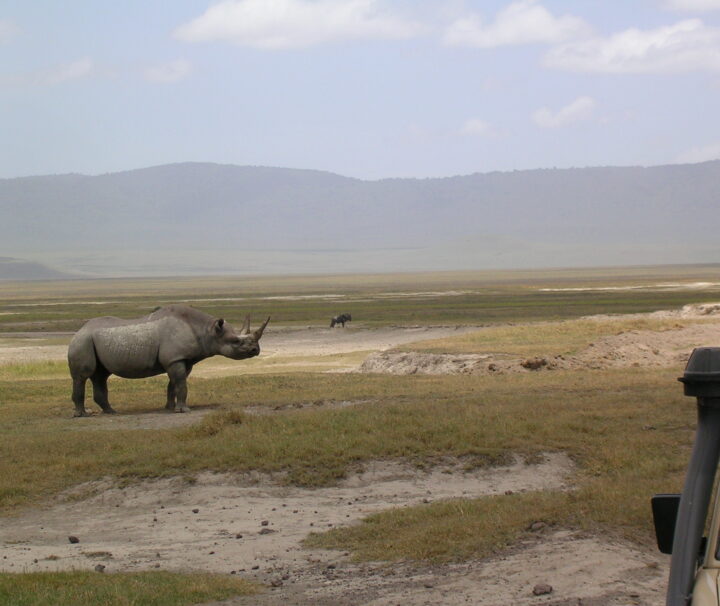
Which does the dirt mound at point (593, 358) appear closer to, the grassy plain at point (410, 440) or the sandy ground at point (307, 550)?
the grassy plain at point (410, 440)

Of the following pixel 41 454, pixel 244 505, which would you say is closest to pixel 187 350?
pixel 41 454

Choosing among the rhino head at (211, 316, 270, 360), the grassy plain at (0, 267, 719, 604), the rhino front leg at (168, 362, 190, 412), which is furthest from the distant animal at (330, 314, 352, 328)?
the rhino front leg at (168, 362, 190, 412)

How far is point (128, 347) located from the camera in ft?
66.9

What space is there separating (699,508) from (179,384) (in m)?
16.7

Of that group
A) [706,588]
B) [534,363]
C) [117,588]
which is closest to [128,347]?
[534,363]

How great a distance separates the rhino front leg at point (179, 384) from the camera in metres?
20.0

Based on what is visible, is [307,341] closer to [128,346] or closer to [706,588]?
[128,346]

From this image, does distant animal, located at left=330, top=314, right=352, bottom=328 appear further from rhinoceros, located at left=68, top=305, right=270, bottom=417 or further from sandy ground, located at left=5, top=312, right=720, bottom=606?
sandy ground, located at left=5, top=312, right=720, bottom=606

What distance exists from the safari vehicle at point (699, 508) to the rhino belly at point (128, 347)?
670 inches

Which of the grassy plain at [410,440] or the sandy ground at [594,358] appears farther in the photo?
the sandy ground at [594,358]

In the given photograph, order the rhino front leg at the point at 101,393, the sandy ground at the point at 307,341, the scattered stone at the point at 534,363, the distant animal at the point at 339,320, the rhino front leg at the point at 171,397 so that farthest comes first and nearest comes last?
the distant animal at the point at 339,320 < the sandy ground at the point at 307,341 < the scattered stone at the point at 534,363 < the rhino front leg at the point at 101,393 < the rhino front leg at the point at 171,397

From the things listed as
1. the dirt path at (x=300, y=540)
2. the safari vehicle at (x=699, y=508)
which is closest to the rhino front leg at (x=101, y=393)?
the dirt path at (x=300, y=540)

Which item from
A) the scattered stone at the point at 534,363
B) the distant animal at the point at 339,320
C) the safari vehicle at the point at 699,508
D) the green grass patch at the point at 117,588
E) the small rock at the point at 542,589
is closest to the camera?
the safari vehicle at the point at 699,508

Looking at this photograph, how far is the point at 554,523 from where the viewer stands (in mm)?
9617
